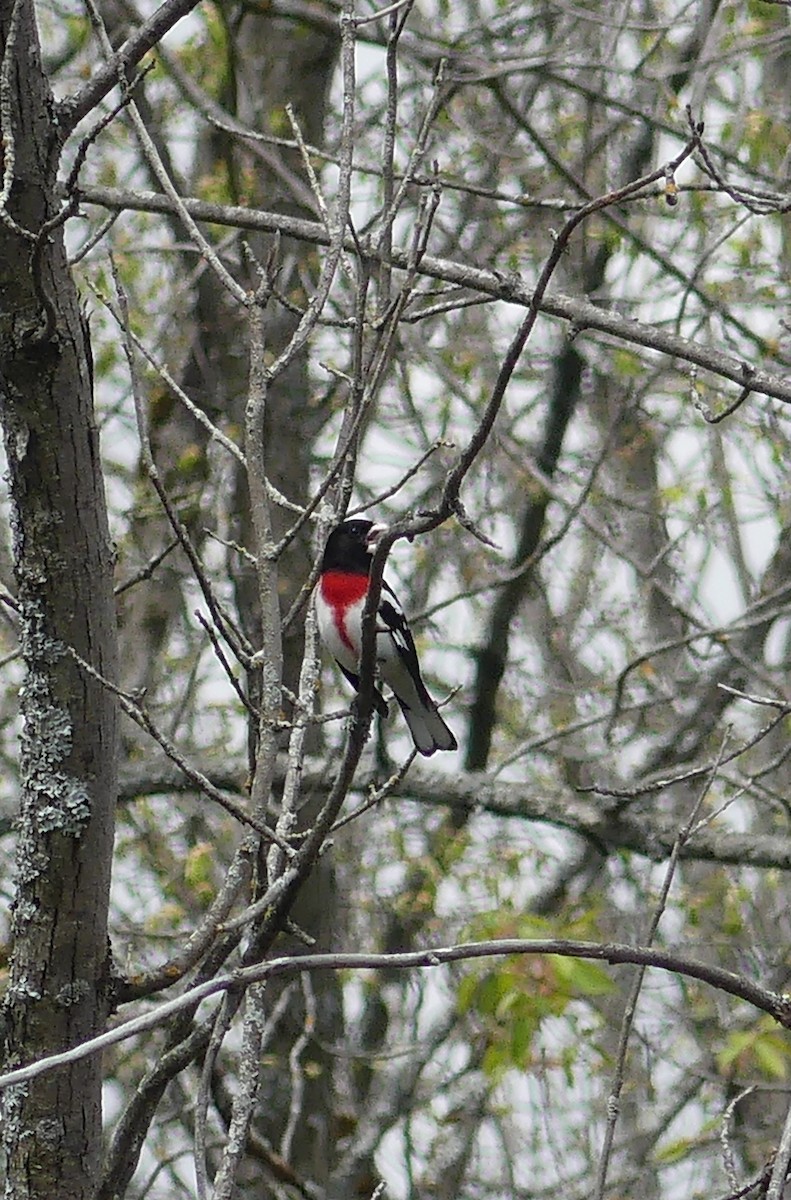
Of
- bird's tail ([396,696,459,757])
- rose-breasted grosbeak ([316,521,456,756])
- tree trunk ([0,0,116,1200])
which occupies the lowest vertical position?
tree trunk ([0,0,116,1200])

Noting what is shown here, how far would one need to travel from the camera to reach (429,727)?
12.4 feet

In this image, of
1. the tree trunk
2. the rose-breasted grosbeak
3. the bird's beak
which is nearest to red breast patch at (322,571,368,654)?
the rose-breasted grosbeak

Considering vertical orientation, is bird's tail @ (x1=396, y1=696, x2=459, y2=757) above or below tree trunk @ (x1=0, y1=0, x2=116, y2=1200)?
above

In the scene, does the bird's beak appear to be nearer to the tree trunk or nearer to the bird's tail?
the tree trunk

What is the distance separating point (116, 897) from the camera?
24.6ft

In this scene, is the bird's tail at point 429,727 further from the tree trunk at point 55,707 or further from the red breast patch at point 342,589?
the tree trunk at point 55,707

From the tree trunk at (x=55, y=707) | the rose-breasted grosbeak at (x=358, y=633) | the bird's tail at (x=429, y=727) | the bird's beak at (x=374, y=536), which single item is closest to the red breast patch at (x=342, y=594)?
the rose-breasted grosbeak at (x=358, y=633)

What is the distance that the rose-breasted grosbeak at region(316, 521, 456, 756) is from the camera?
11.7ft

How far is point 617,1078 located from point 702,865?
7.01 meters

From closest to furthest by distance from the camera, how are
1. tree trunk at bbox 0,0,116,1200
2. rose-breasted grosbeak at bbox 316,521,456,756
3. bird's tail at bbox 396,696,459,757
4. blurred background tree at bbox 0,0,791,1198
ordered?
tree trunk at bbox 0,0,116,1200
rose-breasted grosbeak at bbox 316,521,456,756
bird's tail at bbox 396,696,459,757
blurred background tree at bbox 0,0,791,1198

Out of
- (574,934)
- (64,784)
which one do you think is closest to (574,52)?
(574,934)

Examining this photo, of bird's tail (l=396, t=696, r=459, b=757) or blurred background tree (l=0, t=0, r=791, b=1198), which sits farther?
blurred background tree (l=0, t=0, r=791, b=1198)

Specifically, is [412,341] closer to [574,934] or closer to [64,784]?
[574,934]

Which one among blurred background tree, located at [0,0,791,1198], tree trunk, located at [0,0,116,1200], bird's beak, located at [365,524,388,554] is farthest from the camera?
blurred background tree, located at [0,0,791,1198]
